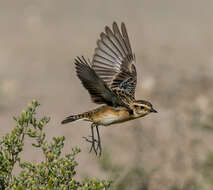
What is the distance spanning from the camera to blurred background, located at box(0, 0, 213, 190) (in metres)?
9.65

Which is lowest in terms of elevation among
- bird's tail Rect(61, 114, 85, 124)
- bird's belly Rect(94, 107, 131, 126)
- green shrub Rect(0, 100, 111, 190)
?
green shrub Rect(0, 100, 111, 190)

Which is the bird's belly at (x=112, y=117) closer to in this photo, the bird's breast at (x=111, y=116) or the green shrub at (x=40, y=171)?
the bird's breast at (x=111, y=116)

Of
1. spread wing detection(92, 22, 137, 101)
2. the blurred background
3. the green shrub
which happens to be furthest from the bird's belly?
the blurred background

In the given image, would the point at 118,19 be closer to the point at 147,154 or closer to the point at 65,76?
the point at 65,76

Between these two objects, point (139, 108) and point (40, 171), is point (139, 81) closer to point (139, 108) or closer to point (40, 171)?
point (139, 108)

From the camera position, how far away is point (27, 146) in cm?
1127

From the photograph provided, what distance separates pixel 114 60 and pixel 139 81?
6.41 metres

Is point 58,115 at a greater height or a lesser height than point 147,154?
greater

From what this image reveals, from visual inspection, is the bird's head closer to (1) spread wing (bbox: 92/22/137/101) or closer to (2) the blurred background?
(1) spread wing (bbox: 92/22/137/101)

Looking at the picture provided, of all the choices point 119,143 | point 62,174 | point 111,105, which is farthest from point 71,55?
point 62,174

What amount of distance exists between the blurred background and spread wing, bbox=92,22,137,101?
5.64 feet

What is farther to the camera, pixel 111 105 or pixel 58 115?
pixel 58 115

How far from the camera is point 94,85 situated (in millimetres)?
5184

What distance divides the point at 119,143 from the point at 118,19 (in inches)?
250
